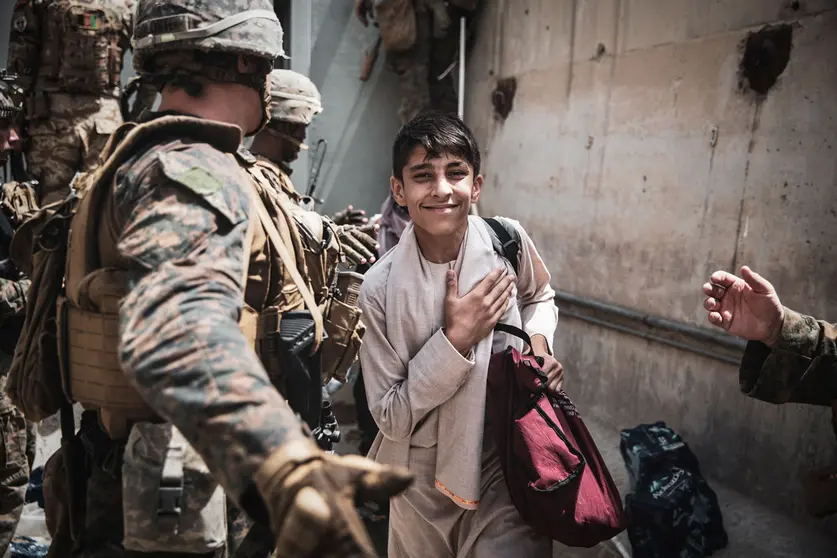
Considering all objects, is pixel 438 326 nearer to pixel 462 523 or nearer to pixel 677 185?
pixel 462 523

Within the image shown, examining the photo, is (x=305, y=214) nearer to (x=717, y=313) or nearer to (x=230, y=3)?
(x=230, y=3)

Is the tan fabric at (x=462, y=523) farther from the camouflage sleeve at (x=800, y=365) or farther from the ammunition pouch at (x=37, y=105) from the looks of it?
A: the ammunition pouch at (x=37, y=105)

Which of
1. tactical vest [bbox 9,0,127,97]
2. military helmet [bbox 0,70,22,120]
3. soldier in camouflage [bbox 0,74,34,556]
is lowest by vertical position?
soldier in camouflage [bbox 0,74,34,556]

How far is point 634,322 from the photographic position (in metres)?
4.41

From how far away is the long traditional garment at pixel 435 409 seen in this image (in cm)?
200

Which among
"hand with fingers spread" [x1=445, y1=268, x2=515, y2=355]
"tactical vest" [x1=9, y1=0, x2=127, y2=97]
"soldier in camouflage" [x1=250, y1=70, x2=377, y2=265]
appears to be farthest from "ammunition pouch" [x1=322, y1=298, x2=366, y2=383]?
"tactical vest" [x1=9, y1=0, x2=127, y2=97]

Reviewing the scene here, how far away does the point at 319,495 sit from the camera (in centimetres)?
91


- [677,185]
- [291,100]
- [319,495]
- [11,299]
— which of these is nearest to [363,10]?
[291,100]

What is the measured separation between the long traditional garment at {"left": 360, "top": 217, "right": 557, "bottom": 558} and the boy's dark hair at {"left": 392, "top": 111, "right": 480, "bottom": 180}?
23cm

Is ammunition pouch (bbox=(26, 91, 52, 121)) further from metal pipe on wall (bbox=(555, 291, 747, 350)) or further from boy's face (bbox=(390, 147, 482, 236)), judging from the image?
metal pipe on wall (bbox=(555, 291, 747, 350))

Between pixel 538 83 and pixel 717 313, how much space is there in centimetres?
380

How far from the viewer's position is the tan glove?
2.91 ft

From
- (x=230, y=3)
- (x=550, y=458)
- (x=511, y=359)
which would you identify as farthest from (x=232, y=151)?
(x=550, y=458)

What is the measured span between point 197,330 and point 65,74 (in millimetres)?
4542
